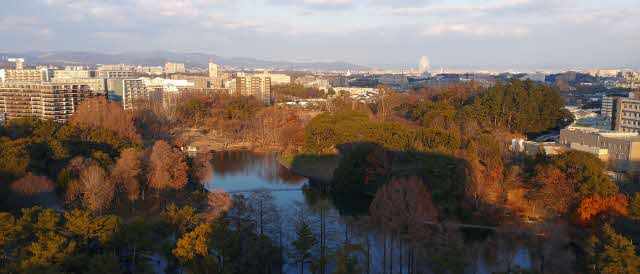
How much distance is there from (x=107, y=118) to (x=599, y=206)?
36.5 ft

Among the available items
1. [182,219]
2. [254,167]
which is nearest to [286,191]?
[254,167]

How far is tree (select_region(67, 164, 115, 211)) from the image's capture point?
7.05 metres

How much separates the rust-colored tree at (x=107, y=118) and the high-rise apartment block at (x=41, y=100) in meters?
2.23

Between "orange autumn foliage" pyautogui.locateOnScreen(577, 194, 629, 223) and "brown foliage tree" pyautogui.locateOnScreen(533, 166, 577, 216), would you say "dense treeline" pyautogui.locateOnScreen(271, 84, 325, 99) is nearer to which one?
"brown foliage tree" pyautogui.locateOnScreen(533, 166, 577, 216)

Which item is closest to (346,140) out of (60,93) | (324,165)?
(324,165)

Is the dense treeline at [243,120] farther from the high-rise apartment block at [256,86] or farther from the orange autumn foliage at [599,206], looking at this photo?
the orange autumn foliage at [599,206]

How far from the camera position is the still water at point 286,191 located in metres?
6.00

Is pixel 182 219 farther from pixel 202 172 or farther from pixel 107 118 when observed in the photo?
pixel 107 118

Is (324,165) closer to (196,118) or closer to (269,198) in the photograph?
(269,198)

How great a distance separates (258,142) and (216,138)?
1958 mm

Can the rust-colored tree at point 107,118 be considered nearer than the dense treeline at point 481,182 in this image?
No

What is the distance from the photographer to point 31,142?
9.19 m

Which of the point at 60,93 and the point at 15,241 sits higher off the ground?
the point at 60,93

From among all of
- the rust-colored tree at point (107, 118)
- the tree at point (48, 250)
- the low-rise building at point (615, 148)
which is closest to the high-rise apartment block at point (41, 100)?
the rust-colored tree at point (107, 118)
